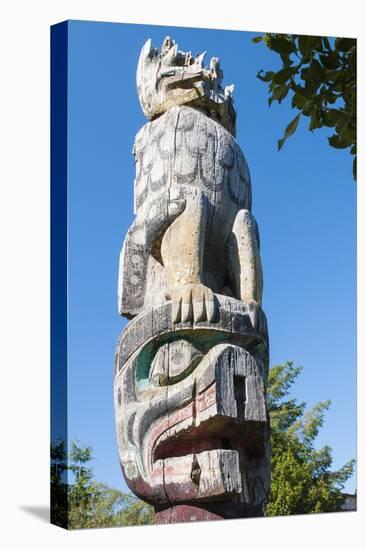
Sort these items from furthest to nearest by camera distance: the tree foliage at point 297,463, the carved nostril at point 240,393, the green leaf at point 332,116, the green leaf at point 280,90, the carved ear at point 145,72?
the tree foliage at point 297,463 → the carved ear at point 145,72 → the carved nostril at point 240,393 → the green leaf at point 280,90 → the green leaf at point 332,116

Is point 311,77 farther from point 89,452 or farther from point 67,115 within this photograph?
point 89,452

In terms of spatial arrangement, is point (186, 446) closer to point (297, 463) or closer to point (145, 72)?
point (145, 72)

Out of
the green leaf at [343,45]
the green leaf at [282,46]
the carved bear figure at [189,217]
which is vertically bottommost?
the carved bear figure at [189,217]

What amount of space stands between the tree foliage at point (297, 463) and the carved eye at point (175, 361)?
7.20 meters

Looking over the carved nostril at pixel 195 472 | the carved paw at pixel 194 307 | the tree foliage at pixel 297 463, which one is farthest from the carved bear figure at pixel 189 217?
the tree foliage at pixel 297 463

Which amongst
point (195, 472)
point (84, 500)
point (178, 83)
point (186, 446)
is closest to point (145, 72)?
point (178, 83)

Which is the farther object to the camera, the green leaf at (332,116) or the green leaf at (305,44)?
the green leaf at (305,44)

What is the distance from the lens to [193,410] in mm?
7586

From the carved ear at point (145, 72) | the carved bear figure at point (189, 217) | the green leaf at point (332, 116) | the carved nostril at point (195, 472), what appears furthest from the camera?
the carved ear at point (145, 72)

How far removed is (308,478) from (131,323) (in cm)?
853

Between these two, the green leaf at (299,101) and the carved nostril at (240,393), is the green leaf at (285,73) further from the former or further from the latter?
the carved nostril at (240,393)

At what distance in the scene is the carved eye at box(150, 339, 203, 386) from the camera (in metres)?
7.73

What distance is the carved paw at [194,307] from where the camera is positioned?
7656mm

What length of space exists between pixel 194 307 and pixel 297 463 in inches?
343
